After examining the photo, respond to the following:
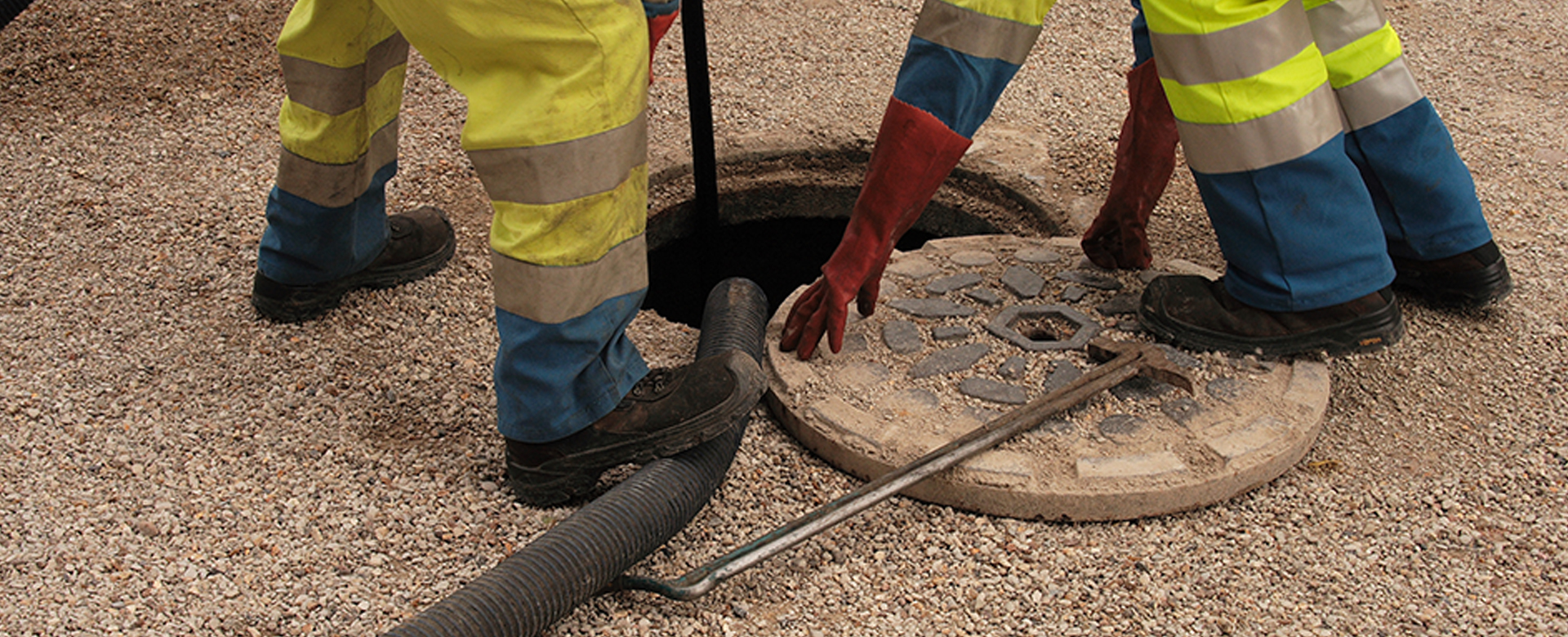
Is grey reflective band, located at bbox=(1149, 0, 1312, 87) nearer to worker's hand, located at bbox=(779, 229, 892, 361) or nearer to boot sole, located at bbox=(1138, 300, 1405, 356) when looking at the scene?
boot sole, located at bbox=(1138, 300, 1405, 356)

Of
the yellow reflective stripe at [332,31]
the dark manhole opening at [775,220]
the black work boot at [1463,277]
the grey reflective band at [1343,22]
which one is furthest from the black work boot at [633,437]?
the black work boot at [1463,277]

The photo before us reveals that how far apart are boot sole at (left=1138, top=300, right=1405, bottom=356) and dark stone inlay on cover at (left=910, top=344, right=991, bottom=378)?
464 millimetres

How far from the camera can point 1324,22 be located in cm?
262

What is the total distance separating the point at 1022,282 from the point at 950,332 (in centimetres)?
33

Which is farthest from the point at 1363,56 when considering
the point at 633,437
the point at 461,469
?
the point at 461,469

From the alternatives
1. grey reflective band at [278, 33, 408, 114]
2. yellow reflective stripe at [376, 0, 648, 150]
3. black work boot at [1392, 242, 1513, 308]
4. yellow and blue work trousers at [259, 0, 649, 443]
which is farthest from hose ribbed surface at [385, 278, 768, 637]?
black work boot at [1392, 242, 1513, 308]

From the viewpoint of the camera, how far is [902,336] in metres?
2.68

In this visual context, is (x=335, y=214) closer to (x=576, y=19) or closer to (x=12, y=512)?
(x=12, y=512)

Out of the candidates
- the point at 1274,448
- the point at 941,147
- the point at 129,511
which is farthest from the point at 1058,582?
the point at 129,511

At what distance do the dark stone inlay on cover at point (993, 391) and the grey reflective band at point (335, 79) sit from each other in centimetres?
152

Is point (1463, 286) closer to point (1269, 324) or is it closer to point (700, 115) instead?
point (1269, 324)

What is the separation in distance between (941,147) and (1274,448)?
918 mm

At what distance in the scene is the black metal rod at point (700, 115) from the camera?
3205mm

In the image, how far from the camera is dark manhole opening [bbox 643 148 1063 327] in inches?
148
